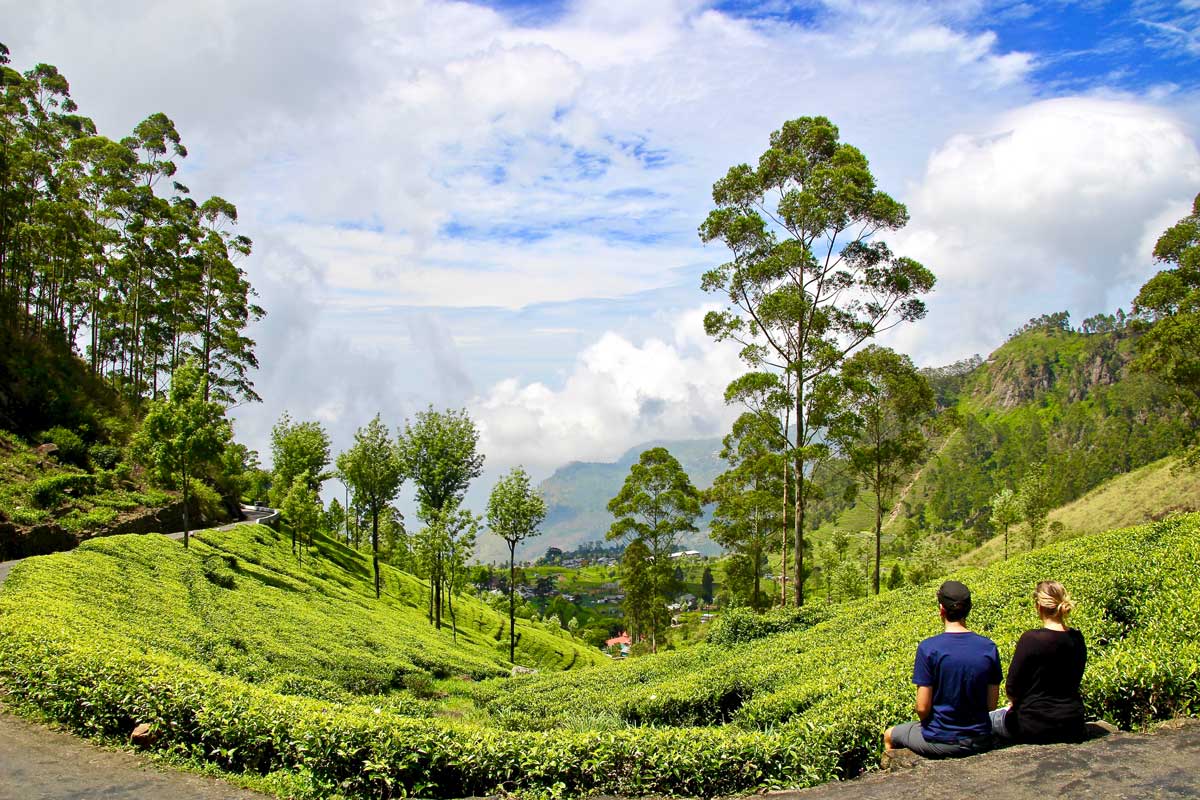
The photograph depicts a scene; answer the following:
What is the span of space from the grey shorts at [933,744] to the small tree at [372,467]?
1800 inches

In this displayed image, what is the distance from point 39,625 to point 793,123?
2686cm

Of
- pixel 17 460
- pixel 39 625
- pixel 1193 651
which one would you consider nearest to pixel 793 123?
pixel 1193 651

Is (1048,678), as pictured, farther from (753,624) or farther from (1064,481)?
(1064,481)

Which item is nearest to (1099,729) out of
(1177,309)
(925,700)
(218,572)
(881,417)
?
(925,700)

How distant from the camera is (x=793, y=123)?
26250 millimetres

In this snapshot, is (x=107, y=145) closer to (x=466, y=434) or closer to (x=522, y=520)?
(x=466, y=434)

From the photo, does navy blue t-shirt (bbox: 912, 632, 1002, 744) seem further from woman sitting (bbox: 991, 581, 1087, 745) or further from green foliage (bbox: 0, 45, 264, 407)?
green foliage (bbox: 0, 45, 264, 407)

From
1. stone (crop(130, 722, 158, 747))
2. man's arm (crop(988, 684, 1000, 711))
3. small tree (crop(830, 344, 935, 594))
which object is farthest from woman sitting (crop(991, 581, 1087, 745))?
small tree (crop(830, 344, 935, 594))

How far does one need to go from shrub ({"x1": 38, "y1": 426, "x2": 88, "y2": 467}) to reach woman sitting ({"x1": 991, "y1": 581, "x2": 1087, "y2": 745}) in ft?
141

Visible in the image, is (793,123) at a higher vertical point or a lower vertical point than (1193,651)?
higher

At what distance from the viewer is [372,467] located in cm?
4978

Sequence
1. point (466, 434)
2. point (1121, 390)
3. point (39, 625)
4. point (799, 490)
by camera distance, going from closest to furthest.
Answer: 1. point (39, 625)
2. point (799, 490)
3. point (466, 434)
4. point (1121, 390)

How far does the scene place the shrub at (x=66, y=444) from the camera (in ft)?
118

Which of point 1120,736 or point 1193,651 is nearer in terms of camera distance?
point 1120,736
